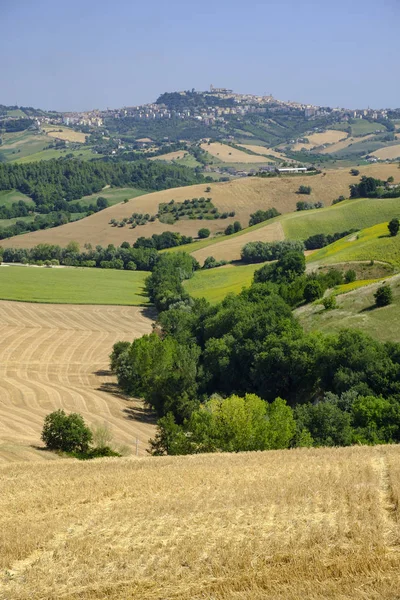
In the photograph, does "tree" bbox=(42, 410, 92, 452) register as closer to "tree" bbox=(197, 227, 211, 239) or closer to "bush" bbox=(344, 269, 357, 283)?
"bush" bbox=(344, 269, 357, 283)

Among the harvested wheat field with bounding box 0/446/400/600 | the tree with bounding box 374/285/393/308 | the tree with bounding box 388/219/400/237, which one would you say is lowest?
the tree with bounding box 374/285/393/308

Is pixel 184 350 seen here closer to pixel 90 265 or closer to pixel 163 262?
pixel 163 262

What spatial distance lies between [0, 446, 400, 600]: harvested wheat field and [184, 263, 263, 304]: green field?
88863 mm

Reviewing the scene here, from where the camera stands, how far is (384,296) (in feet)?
267

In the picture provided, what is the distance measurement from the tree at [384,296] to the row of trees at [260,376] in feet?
28.6

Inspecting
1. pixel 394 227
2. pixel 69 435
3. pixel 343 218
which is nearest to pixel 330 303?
pixel 394 227

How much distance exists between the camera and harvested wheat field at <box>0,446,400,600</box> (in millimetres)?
19828

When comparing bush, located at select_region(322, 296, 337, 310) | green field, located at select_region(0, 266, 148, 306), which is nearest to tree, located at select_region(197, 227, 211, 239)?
green field, located at select_region(0, 266, 148, 306)

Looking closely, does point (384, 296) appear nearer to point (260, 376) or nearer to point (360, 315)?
point (360, 315)

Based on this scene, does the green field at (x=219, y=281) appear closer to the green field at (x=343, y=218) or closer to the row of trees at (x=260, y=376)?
the row of trees at (x=260, y=376)

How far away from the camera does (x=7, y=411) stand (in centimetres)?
6806

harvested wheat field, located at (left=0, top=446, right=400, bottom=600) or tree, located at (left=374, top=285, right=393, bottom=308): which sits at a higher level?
harvested wheat field, located at (left=0, top=446, right=400, bottom=600)

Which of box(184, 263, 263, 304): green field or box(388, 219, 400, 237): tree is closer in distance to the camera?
box(388, 219, 400, 237): tree

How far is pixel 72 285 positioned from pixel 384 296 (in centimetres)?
7706
